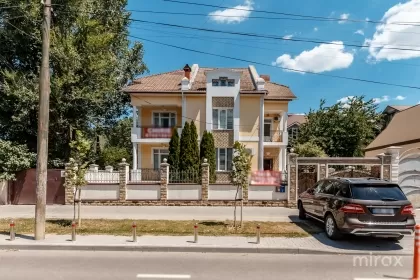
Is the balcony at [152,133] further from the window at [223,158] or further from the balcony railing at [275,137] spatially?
the balcony railing at [275,137]

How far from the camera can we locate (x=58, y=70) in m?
18.3

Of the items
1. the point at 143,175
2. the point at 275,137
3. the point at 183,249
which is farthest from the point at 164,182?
the point at 275,137

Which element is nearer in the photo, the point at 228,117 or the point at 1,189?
the point at 1,189

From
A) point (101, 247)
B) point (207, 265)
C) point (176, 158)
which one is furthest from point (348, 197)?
point (176, 158)

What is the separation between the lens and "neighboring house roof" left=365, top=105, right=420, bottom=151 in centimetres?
2231

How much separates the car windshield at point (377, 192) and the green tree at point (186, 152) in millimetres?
13127

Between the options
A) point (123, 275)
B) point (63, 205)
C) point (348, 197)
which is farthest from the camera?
point (63, 205)

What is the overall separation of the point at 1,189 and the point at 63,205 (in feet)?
10.5

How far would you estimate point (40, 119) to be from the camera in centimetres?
830

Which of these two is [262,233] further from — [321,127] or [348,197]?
[321,127]

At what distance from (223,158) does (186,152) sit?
3.21m

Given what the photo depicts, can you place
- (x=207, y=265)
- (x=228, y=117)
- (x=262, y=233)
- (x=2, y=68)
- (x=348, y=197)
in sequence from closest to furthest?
(x=207, y=265) < (x=348, y=197) < (x=262, y=233) < (x=2, y=68) < (x=228, y=117)

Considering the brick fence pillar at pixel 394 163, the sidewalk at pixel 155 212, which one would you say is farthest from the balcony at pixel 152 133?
the brick fence pillar at pixel 394 163

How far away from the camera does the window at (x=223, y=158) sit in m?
22.2
